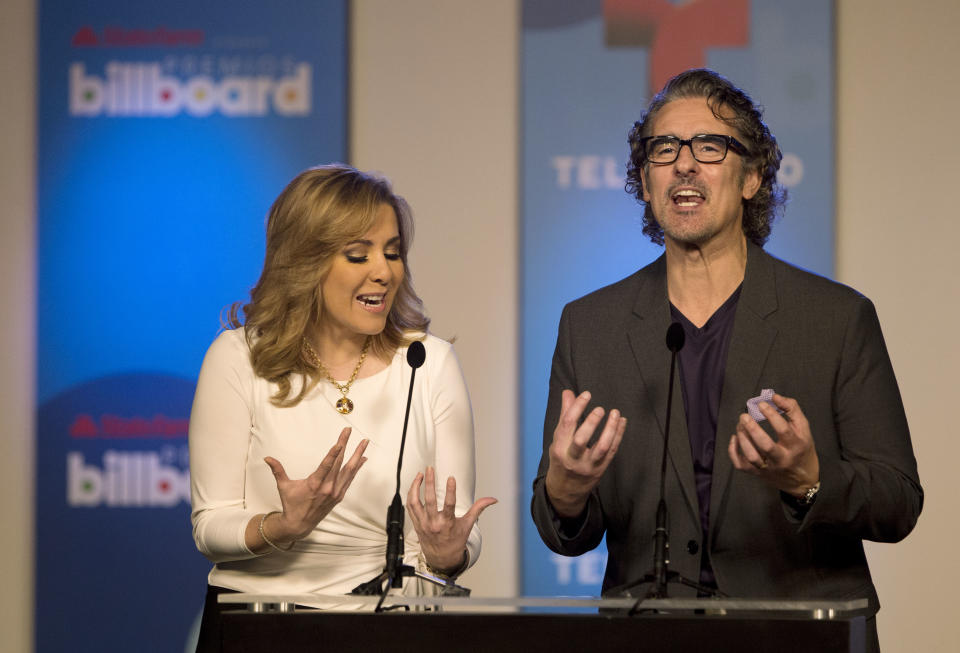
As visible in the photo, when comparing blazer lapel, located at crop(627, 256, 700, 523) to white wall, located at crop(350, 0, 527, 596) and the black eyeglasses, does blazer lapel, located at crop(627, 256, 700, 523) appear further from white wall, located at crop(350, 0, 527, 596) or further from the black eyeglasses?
white wall, located at crop(350, 0, 527, 596)

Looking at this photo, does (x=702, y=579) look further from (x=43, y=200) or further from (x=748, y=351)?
(x=43, y=200)

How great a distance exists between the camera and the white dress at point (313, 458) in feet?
8.00

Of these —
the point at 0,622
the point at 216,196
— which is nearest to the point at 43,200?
the point at 216,196

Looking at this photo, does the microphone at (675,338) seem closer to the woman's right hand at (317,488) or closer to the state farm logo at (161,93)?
the woman's right hand at (317,488)

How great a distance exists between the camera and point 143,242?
441 centimetres

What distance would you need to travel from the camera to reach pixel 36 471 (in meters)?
4.40

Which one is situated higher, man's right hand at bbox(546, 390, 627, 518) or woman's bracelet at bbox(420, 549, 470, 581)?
man's right hand at bbox(546, 390, 627, 518)

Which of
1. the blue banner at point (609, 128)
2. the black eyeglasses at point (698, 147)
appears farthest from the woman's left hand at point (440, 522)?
the blue banner at point (609, 128)

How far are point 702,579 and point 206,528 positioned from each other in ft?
3.52

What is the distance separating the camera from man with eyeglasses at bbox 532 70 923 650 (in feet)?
6.76

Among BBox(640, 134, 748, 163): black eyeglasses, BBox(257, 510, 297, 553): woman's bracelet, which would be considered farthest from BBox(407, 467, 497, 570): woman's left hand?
→ BBox(640, 134, 748, 163): black eyeglasses

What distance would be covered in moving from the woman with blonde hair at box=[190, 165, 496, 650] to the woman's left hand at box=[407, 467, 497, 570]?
42mm

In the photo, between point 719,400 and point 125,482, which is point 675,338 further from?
point 125,482

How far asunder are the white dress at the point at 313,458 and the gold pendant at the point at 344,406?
0.04ft
